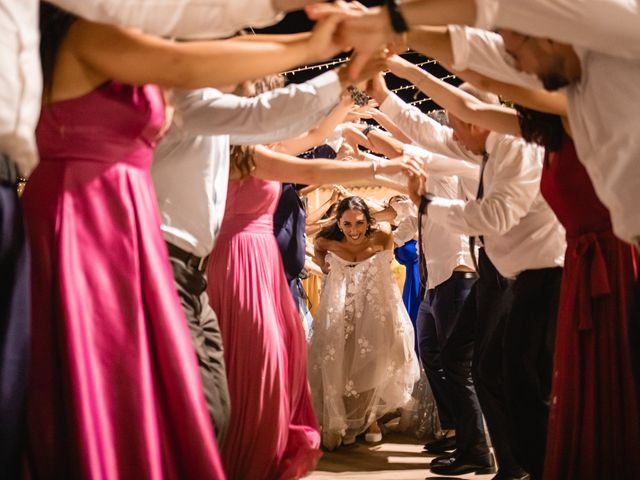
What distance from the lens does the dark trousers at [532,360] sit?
2496mm

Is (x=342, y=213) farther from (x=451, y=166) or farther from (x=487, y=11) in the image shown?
(x=487, y=11)

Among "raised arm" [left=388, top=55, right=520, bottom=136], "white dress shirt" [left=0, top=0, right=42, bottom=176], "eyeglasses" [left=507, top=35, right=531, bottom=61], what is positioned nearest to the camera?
"white dress shirt" [left=0, top=0, right=42, bottom=176]

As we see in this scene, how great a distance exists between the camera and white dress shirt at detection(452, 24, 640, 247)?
153cm

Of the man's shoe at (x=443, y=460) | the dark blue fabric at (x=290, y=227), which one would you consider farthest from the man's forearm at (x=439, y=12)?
the man's shoe at (x=443, y=460)

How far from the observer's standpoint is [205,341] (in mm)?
2080

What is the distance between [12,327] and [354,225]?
405 cm

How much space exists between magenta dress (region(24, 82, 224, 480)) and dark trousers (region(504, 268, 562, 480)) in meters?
1.37

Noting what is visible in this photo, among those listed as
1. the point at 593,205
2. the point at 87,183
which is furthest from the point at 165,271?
the point at 593,205

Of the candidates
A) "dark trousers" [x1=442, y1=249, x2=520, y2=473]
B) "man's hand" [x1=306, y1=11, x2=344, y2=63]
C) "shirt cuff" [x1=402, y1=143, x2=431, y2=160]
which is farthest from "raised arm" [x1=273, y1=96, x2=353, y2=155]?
"man's hand" [x1=306, y1=11, x2=344, y2=63]

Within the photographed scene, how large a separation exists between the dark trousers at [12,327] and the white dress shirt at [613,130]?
1.18 meters

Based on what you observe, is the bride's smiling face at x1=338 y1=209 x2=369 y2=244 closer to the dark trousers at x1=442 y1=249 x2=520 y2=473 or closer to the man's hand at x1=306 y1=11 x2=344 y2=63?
the dark trousers at x1=442 y1=249 x2=520 y2=473

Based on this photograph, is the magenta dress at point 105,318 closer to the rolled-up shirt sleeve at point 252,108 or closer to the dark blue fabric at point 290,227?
the rolled-up shirt sleeve at point 252,108

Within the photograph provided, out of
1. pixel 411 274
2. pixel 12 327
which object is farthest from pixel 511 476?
pixel 411 274

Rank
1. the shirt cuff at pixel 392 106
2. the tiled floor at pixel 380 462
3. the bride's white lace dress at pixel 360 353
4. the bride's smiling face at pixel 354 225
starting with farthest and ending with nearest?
the bride's smiling face at pixel 354 225 < the bride's white lace dress at pixel 360 353 < the tiled floor at pixel 380 462 < the shirt cuff at pixel 392 106
